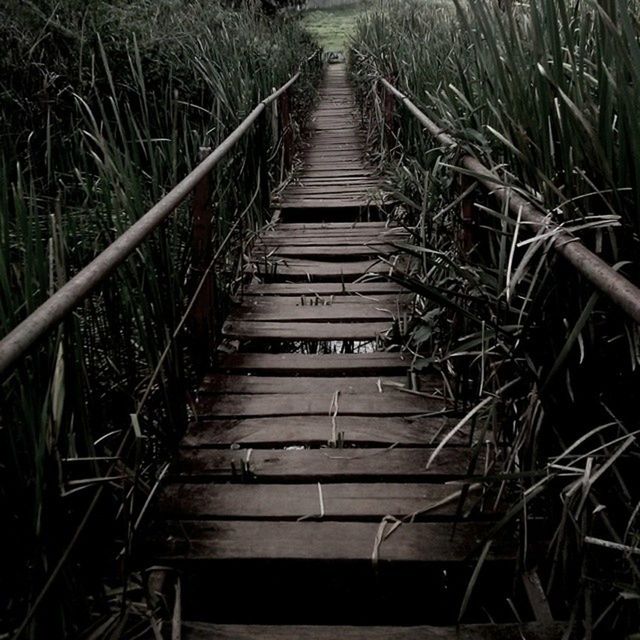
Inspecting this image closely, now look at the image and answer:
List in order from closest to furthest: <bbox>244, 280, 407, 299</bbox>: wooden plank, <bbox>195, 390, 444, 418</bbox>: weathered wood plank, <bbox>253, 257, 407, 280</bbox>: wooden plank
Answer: <bbox>195, 390, 444, 418</bbox>: weathered wood plank
<bbox>244, 280, 407, 299</bbox>: wooden plank
<bbox>253, 257, 407, 280</bbox>: wooden plank

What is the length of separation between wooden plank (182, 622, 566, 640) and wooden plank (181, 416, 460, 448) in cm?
70

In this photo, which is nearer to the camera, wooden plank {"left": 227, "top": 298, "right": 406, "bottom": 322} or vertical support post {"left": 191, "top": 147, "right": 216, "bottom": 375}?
vertical support post {"left": 191, "top": 147, "right": 216, "bottom": 375}

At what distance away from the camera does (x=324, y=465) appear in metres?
1.98

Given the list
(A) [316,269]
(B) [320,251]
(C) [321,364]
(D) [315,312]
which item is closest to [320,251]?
(B) [320,251]

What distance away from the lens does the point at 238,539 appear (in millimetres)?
1679

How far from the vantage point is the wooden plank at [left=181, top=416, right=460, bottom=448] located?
2.12m

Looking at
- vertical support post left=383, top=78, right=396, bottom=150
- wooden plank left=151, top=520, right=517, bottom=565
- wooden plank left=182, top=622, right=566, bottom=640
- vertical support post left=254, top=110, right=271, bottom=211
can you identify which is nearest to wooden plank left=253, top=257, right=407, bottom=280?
vertical support post left=254, top=110, right=271, bottom=211

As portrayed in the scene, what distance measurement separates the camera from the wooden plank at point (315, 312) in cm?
312

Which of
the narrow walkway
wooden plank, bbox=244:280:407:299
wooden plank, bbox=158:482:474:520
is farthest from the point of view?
the narrow walkway

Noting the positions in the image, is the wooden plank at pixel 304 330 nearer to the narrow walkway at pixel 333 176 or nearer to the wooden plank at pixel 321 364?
the wooden plank at pixel 321 364

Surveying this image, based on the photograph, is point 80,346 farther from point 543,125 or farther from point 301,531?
point 543,125

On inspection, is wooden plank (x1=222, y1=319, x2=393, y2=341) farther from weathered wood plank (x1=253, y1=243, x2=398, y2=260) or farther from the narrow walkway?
the narrow walkway

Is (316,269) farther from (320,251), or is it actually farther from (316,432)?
(316,432)

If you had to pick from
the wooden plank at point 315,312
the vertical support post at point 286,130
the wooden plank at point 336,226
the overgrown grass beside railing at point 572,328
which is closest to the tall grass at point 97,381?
the wooden plank at point 315,312
